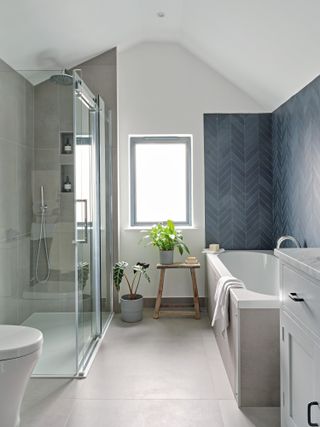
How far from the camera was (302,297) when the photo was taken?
1.34 meters

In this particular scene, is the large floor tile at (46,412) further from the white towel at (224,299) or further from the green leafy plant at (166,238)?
the green leafy plant at (166,238)

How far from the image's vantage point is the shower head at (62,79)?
8.54 feet

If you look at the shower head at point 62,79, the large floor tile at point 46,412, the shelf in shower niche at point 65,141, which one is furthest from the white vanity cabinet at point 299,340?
the shower head at point 62,79

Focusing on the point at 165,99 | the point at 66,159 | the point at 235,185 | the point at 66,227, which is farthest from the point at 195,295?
the point at 165,99

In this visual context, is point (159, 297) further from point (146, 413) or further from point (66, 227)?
point (146, 413)

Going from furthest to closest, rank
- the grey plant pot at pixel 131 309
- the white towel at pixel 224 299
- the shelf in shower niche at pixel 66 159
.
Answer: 1. the grey plant pot at pixel 131 309
2. the shelf in shower niche at pixel 66 159
3. the white towel at pixel 224 299

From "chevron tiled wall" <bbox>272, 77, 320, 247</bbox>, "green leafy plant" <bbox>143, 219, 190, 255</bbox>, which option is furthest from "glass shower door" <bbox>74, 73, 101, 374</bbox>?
"chevron tiled wall" <bbox>272, 77, 320, 247</bbox>

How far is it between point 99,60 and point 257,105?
182 centimetres

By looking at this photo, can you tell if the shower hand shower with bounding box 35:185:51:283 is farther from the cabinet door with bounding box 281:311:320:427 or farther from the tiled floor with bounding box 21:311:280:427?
the cabinet door with bounding box 281:311:320:427

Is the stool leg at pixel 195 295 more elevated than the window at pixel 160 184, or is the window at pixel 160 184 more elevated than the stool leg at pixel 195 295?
the window at pixel 160 184

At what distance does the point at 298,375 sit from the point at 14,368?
1262mm

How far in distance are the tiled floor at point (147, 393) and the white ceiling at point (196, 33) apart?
235 cm

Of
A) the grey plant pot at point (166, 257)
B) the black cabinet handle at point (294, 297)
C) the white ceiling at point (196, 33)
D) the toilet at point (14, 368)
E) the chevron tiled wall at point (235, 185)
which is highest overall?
the white ceiling at point (196, 33)

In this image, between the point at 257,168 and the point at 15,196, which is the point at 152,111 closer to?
the point at 257,168
